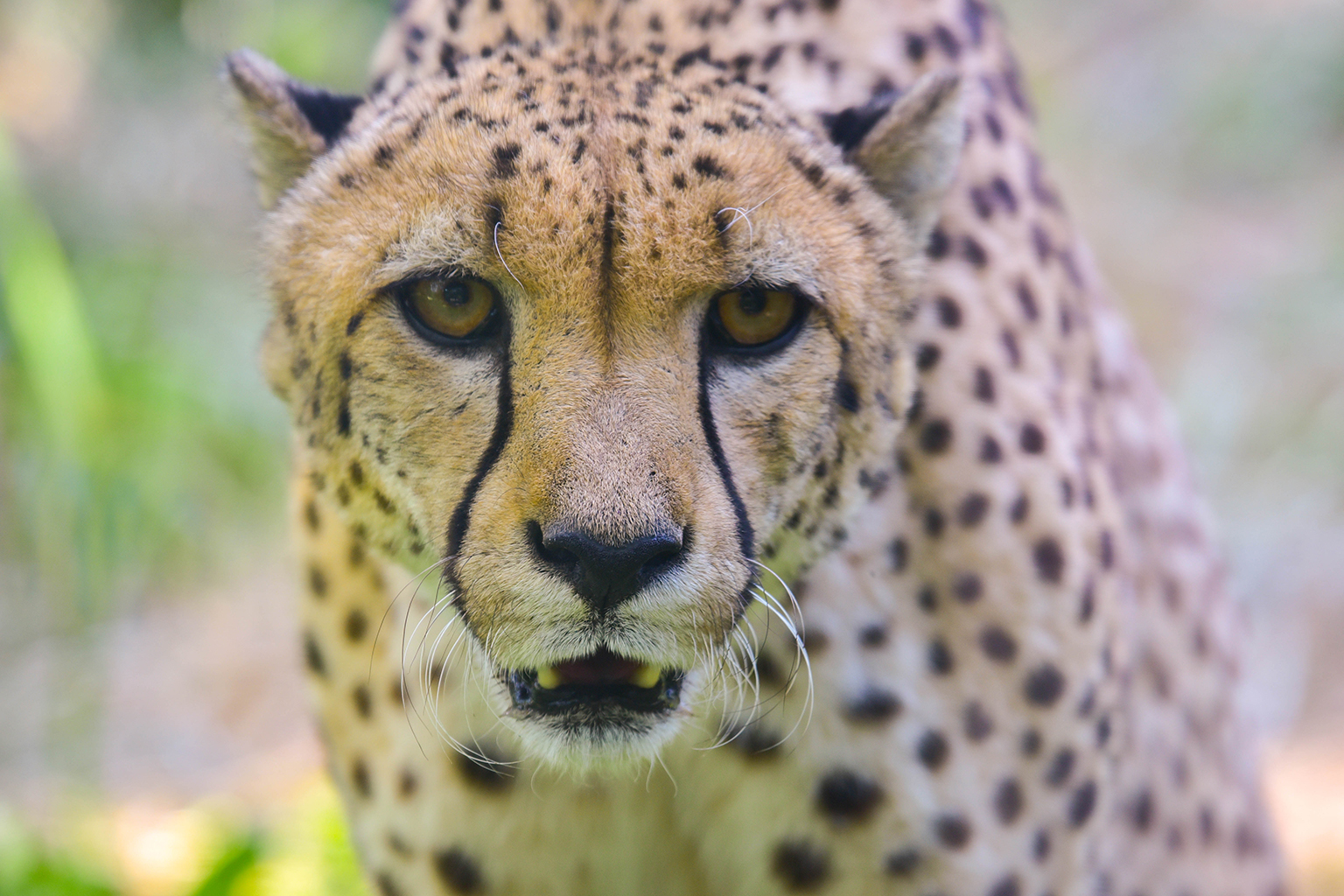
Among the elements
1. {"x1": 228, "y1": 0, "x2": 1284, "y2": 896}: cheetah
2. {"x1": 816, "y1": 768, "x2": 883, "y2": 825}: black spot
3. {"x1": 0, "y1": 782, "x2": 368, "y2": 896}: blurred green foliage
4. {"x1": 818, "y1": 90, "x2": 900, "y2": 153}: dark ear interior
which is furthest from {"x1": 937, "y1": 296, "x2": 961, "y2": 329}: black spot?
{"x1": 0, "y1": 782, "x2": 368, "y2": 896}: blurred green foliage

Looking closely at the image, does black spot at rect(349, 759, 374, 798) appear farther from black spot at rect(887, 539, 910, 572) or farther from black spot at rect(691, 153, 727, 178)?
black spot at rect(691, 153, 727, 178)

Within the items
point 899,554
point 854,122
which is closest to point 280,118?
point 854,122

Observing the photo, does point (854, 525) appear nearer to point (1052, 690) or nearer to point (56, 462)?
point (1052, 690)

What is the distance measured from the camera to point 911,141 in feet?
4.31

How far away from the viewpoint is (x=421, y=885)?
1.57 metres

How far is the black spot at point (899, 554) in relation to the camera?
4.85 feet

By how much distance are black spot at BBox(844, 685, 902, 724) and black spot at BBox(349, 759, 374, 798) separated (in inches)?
20.8

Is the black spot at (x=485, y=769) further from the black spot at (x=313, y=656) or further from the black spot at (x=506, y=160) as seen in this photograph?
the black spot at (x=506, y=160)

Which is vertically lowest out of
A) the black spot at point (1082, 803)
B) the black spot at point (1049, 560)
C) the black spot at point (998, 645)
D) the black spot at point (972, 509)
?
the black spot at point (1082, 803)

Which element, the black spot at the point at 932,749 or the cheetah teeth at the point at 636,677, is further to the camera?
the black spot at the point at 932,749

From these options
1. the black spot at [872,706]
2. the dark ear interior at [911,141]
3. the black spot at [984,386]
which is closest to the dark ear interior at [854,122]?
the dark ear interior at [911,141]

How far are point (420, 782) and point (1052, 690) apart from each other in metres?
0.66

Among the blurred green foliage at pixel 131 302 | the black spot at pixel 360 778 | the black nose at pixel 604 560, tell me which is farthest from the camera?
the blurred green foliage at pixel 131 302

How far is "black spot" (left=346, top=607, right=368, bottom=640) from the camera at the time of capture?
5.13ft
